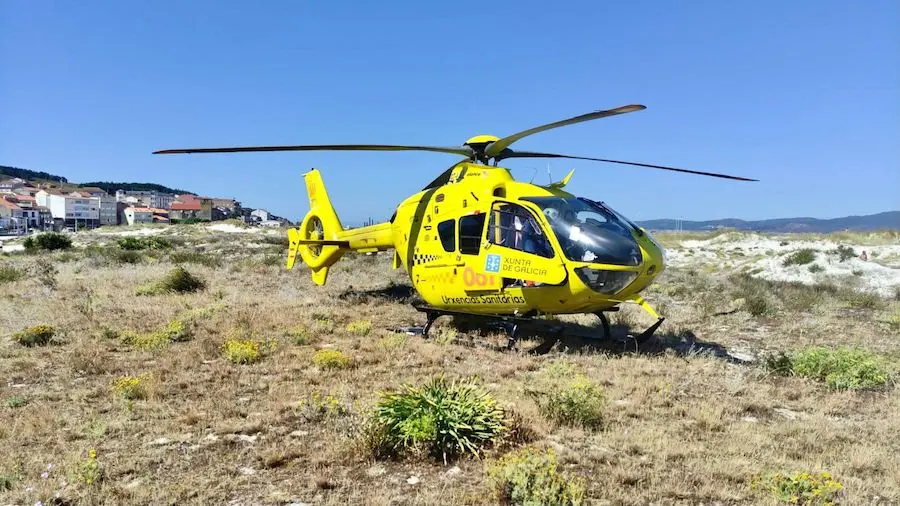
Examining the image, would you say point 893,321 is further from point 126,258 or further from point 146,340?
point 126,258

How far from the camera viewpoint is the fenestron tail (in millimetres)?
15078

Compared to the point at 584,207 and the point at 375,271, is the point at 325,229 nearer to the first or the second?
the point at 375,271

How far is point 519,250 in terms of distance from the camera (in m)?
9.85

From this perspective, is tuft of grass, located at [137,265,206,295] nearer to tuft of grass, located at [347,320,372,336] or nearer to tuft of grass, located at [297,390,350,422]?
tuft of grass, located at [347,320,372,336]

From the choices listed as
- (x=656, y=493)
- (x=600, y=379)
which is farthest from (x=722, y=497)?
(x=600, y=379)

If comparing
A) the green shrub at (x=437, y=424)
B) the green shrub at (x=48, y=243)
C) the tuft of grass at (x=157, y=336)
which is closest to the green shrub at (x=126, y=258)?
the green shrub at (x=48, y=243)

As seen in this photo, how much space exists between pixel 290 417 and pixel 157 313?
8253mm

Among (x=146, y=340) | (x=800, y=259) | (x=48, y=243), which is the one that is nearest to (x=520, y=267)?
(x=146, y=340)

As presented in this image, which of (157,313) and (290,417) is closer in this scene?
(290,417)

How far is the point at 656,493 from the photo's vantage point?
4695 millimetres

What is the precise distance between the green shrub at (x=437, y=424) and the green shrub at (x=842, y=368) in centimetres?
564

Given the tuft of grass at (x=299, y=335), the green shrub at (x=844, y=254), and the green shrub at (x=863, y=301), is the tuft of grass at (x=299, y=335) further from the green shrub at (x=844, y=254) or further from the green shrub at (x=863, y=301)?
the green shrub at (x=844, y=254)

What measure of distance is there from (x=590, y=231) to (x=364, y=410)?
4918 millimetres

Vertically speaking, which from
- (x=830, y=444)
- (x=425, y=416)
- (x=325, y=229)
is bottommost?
(x=830, y=444)
